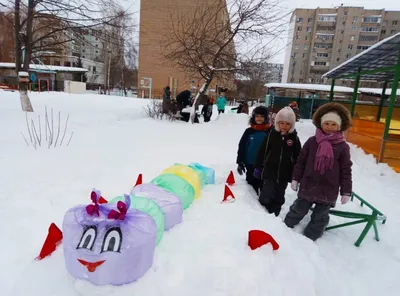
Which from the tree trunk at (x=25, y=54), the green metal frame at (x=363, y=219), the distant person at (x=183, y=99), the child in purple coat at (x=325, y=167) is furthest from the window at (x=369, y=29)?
the child in purple coat at (x=325, y=167)

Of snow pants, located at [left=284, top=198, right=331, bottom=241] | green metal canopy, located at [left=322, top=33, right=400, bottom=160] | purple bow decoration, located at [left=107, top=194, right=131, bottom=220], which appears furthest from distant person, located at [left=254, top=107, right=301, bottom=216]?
green metal canopy, located at [left=322, top=33, right=400, bottom=160]

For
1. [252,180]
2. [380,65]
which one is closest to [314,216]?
[252,180]

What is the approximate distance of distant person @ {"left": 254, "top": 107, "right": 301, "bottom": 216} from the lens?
Answer: 3.42 m

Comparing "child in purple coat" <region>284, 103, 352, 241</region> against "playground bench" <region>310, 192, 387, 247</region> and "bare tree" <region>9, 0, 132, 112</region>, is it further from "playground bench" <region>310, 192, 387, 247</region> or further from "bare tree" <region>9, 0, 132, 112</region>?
"bare tree" <region>9, 0, 132, 112</region>

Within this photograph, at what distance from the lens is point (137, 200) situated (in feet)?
7.84

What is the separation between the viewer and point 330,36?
59625 mm

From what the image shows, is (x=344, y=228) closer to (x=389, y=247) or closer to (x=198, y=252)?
(x=389, y=247)

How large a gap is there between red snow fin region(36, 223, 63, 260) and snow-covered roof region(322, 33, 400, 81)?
745 cm

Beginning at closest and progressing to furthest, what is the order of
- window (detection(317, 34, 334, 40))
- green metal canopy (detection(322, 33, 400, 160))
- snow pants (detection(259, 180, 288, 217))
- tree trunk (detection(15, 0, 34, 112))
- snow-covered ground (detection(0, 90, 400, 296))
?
snow-covered ground (detection(0, 90, 400, 296)), snow pants (detection(259, 180, 288, 217)), green metal canopy (detection(322, 33, 400, 160)), tree trunk (detection(15, 0, 34, 112)), window (detection(317, 34, 334, 40))

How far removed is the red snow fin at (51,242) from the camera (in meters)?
2.25

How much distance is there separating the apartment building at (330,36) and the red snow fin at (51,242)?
200ft

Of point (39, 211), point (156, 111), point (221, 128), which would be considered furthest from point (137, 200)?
point (156, 111)

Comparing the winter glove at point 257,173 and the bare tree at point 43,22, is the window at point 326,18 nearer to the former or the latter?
the bare tree at point 43,22

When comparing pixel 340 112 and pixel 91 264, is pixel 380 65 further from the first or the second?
pixel 91 264
